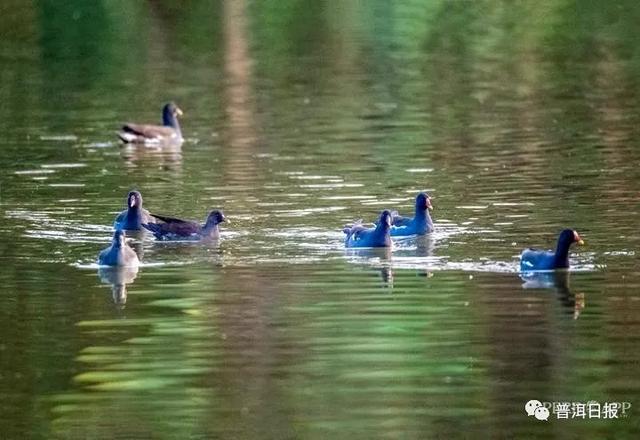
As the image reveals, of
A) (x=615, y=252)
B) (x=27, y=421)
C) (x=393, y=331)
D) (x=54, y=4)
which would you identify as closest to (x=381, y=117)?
(x=615, y=252)

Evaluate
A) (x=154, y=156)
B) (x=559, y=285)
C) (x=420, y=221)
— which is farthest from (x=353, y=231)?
(x=154, y=156)

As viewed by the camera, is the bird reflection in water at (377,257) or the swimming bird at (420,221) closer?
the bird reflection in water at (377,257)

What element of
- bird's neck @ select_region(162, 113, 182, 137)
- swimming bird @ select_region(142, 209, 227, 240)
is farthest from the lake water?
bird's neck @ select_region(162, 113, 182, 137)

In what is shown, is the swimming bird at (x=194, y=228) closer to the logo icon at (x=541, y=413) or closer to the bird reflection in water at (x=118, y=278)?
the bird reflection in water at (x=118, y=278)

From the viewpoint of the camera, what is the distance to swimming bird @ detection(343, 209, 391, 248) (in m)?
20.8

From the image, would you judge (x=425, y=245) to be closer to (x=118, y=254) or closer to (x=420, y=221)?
(x=420, y=221)

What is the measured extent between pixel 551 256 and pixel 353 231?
2.76 meters

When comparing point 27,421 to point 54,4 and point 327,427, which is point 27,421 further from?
point 54,4

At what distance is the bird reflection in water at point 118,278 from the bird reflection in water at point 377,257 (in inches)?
93.2

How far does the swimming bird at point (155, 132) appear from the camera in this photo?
33.9 meters

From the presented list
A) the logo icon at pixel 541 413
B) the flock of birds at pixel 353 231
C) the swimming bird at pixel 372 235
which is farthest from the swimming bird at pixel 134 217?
the logo icon at pixel 541 413

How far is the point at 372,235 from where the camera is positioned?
818 inches

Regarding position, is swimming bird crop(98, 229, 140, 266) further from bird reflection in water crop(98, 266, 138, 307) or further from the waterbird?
the waterbird

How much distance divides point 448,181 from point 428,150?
13.2 ft
